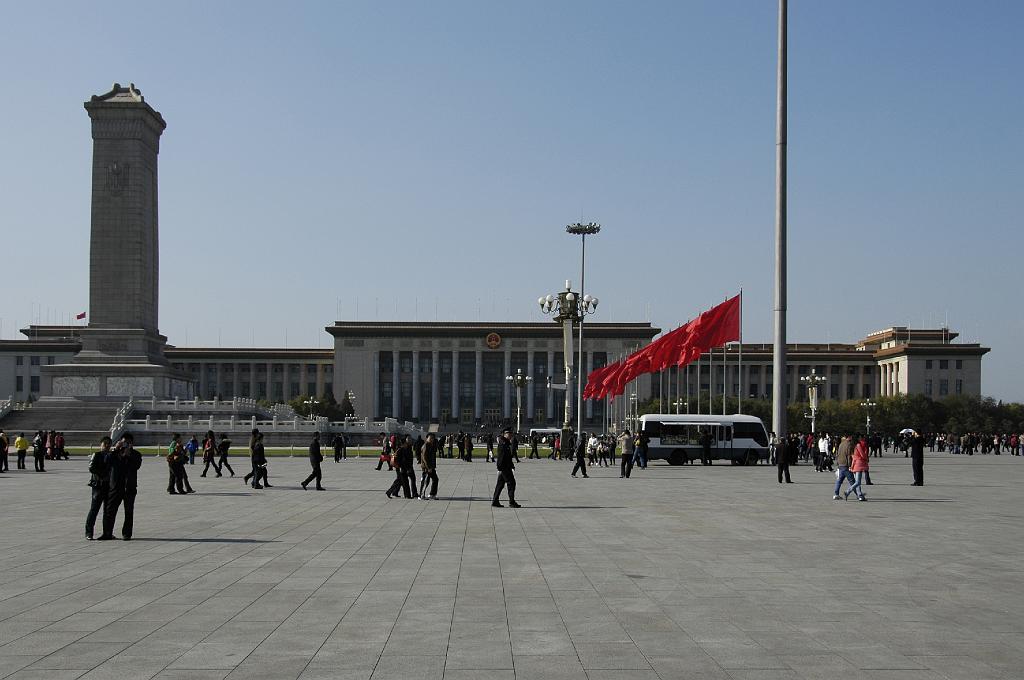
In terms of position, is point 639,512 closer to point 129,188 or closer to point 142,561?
point 142,561

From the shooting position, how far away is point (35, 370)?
151 meters

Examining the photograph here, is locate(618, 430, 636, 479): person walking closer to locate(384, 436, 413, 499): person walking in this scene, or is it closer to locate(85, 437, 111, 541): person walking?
locate(384, 436, 413, 499): person walking

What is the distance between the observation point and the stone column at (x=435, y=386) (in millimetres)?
159500

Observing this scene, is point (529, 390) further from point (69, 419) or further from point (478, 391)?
point (69, 419)

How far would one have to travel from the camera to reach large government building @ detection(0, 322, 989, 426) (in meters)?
155

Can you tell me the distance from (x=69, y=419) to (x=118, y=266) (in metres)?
11.7

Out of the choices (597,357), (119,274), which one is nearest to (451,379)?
(597,357)

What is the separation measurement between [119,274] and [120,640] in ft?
253

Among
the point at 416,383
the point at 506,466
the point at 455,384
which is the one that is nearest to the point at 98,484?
the point at 506,466

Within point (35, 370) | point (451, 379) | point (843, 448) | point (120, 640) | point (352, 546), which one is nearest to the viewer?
point (120, 640)

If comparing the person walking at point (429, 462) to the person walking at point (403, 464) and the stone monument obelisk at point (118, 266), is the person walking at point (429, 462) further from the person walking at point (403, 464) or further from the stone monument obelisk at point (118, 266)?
the stone monument obelisk at point (118, 266)

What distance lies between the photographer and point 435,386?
523ft

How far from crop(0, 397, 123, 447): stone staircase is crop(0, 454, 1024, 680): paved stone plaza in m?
54.8

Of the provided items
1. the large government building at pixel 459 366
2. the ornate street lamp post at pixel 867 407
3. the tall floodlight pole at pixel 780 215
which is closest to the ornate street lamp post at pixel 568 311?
the tall floodlight pole at pixel 780 215
